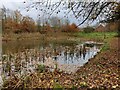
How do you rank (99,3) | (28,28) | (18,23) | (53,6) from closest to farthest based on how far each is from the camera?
(53,6)
(99,3)
(28,28)
(18,23)

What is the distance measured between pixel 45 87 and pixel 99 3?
15.4 feet

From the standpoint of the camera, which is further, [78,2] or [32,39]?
[32,39]

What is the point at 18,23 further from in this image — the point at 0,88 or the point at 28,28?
the point at 0,88

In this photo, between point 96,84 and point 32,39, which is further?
point 32,39

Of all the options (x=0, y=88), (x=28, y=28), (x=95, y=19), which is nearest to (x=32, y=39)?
(x=28, y=28)

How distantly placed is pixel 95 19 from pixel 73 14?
3.85 feet

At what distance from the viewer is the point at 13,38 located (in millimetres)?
34344

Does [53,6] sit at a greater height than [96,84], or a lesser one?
greater

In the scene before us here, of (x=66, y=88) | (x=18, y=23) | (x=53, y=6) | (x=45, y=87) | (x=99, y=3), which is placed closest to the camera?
(x=66, y=88)

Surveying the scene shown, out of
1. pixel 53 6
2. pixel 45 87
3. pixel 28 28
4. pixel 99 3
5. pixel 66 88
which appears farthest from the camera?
pixel 28 28

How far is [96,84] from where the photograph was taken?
6754mm

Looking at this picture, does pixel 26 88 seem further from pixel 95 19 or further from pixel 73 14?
pixel 95 19

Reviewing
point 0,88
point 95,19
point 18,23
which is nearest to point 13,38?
point 18,23

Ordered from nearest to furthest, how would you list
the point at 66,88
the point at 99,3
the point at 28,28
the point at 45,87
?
Result: 1. the point at 66,88
2. the point at 45,87
3. the point at 99,3
4. the point at 28,28
